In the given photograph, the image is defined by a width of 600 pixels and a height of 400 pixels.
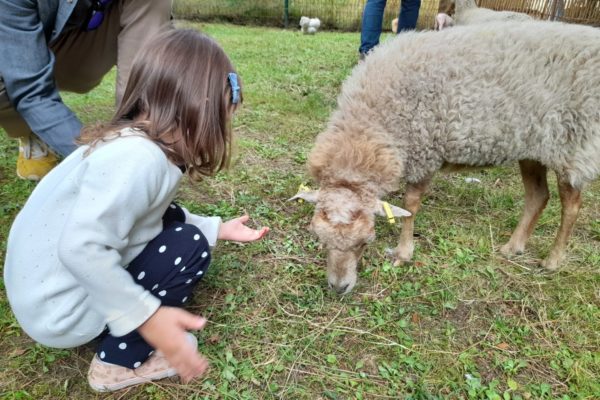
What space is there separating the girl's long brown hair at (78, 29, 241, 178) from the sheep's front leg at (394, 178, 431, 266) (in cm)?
158

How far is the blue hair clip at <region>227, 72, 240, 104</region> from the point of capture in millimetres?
1672

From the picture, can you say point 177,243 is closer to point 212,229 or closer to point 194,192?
point 212,229

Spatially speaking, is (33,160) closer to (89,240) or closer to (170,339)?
(89,240)

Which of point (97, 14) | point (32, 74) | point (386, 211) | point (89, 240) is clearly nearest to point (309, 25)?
point (97, 14)

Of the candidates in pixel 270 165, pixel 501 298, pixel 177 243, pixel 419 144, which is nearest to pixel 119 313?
pixel 177 243

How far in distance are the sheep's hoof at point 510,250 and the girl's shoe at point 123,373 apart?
2.19 meters

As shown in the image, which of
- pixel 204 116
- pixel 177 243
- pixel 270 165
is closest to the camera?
pixel 204 116

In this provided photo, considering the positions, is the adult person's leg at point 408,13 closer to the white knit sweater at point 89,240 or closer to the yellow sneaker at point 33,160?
the yellow sneaker at point 33,160

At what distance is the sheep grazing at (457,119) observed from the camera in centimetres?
242

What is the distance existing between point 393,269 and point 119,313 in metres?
1.73

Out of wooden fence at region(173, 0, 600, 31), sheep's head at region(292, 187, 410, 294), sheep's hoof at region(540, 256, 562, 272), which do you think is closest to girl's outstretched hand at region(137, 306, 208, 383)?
sheep's head at region(292, 187, 410, 294)

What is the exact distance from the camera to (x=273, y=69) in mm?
6367

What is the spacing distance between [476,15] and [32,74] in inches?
223

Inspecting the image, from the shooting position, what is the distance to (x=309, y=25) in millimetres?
10289
